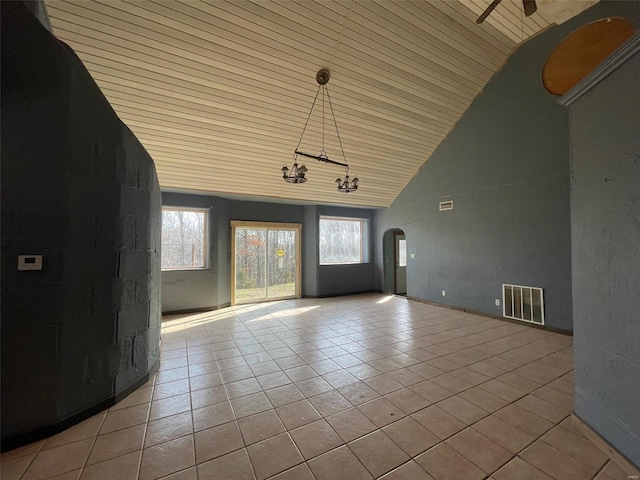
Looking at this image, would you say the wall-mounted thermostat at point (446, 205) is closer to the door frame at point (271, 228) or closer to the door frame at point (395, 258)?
the door frame at point (395, 258)

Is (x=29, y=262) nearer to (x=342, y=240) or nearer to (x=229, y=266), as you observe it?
(x=229, y=266)

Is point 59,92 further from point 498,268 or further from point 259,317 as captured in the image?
point 498,268

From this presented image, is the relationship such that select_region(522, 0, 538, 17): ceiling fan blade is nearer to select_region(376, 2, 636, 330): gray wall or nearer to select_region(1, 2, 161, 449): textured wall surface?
select_region(376, 2, 636, 330): gray wall

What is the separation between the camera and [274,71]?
11.5ft

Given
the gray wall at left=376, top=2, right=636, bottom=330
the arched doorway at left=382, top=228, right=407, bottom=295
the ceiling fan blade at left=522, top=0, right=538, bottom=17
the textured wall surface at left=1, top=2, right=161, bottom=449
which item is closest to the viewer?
the textured wall surface at left=1, top=2, right=161, bottom=449

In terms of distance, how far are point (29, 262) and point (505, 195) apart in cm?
617

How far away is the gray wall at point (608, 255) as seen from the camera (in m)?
1.49

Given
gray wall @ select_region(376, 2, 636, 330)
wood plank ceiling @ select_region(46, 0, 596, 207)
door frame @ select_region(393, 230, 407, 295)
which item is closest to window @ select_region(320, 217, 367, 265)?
door frame @ select_region(393, 230, 407, 295)

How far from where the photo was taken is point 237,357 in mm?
3234

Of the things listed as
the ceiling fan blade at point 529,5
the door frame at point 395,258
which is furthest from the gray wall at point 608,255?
the door frame at point 395,258

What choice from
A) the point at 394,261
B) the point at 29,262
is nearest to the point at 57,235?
the point at 29,262

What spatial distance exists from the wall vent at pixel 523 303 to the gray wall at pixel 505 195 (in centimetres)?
9

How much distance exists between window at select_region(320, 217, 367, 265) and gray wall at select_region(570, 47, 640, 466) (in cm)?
564

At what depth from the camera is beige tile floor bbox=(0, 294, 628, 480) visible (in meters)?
1.57
